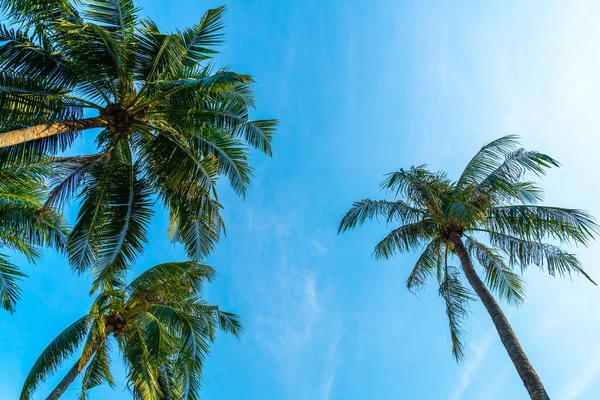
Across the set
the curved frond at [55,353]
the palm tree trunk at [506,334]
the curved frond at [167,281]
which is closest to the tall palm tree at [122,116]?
the curved frond at [167,281]

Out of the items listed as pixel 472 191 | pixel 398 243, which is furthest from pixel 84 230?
pixel 472 191

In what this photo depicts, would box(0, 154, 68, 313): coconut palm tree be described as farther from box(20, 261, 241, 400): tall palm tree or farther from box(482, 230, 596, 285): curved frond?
box(482, 230, 596, 285): curved frond

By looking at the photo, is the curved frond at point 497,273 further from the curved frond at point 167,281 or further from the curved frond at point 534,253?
the curved frond at point 167,281

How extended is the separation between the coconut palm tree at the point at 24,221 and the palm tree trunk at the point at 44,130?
225 centimetres

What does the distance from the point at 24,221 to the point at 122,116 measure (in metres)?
5.68

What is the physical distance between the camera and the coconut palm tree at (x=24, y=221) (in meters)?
12.1

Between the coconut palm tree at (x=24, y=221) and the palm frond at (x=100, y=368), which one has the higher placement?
the coconut palm tree at (x=24, y=221)

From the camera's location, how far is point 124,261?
10.1 meters

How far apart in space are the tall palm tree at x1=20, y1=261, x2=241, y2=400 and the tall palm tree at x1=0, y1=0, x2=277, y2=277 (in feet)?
7.19

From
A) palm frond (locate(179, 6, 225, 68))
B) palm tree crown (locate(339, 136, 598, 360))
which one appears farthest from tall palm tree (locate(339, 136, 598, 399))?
palm frond (locate(179, 6, 225, 68))

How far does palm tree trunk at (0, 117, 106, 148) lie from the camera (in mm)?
7539

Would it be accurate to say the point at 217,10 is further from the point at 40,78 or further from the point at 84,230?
the point at 84,230

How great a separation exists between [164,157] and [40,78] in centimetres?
296

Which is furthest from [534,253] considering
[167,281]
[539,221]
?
[167,281]
